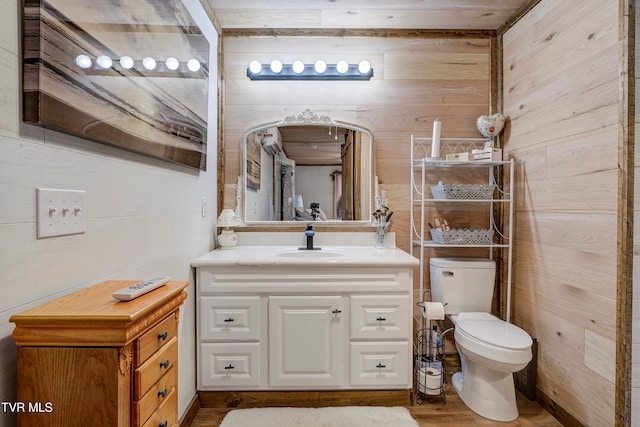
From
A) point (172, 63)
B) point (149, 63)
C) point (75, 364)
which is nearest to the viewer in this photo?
point (75, 364)

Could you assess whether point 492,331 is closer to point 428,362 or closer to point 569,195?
point 428,362

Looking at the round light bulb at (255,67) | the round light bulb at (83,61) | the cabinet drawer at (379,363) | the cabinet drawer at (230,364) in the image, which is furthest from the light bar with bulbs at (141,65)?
the cabinet drawer at (379,363)

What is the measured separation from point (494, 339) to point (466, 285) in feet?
1.57

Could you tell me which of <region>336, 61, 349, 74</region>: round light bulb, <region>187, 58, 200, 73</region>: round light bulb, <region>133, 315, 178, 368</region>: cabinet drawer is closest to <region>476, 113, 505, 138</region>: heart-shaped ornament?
<region>336, 61, 349, 74</region>: round light bulb

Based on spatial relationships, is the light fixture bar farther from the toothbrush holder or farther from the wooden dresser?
the wooden dresser

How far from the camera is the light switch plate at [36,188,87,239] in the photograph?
0.79 m

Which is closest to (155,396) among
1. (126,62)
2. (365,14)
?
(126,62)

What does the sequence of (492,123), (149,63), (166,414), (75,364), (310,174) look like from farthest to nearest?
(310,174)
(492,123)
(149,63)
(166,414)
(75,364)

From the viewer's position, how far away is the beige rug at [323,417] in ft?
5.59

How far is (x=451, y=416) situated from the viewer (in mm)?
1807

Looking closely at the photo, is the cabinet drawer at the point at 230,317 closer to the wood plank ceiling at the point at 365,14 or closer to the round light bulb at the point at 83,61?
the round light bulb at the point at 83,61

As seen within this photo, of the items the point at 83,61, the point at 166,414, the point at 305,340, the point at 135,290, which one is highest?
the point at 83,61

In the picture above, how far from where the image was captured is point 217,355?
1.80m

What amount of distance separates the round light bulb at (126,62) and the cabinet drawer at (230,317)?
3.86 feet
